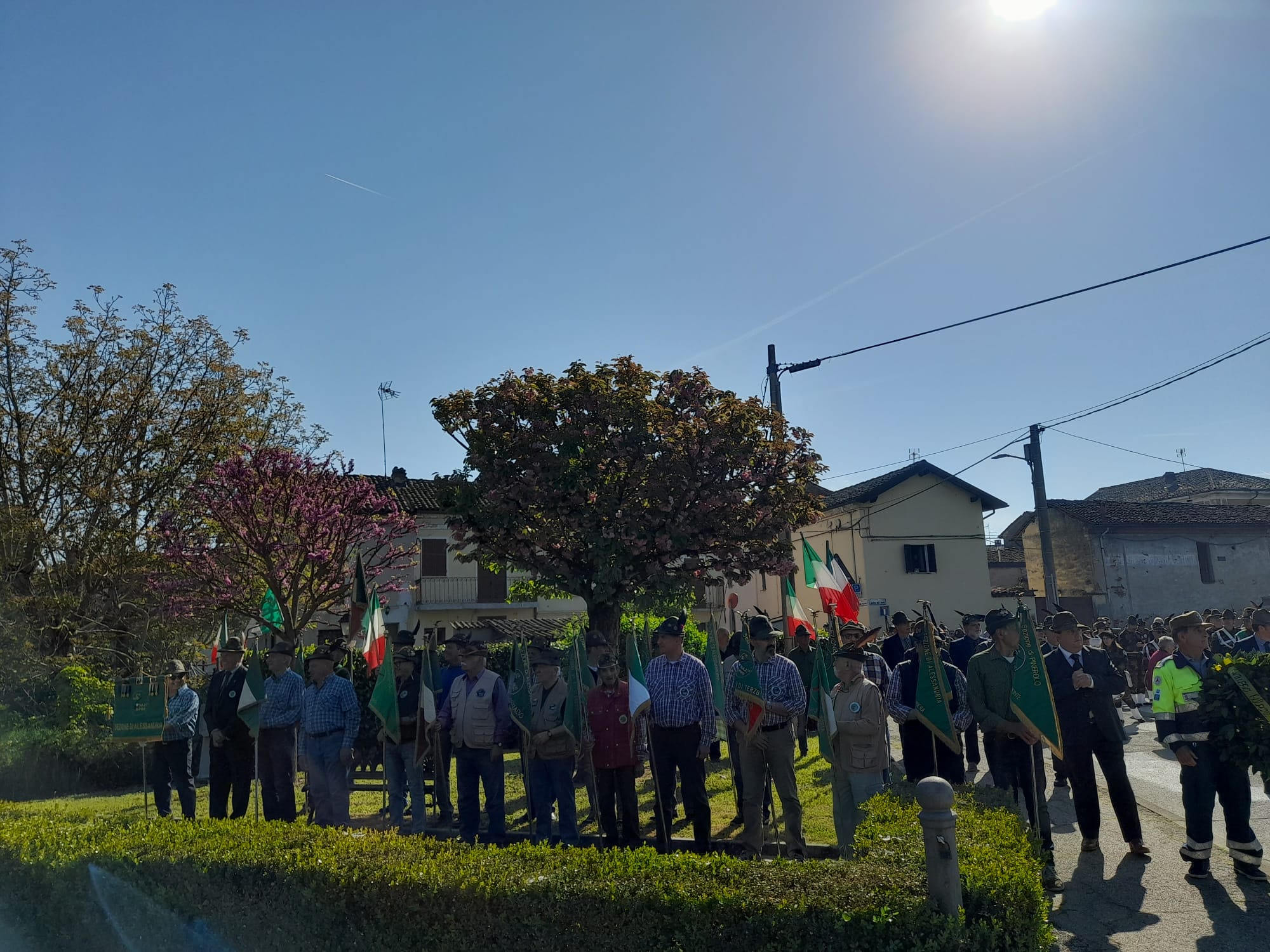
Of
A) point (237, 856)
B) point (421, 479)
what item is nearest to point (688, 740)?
point (237, 856)

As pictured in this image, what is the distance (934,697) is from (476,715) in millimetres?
4114

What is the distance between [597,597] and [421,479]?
90.8 ft

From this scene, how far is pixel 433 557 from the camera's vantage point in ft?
126

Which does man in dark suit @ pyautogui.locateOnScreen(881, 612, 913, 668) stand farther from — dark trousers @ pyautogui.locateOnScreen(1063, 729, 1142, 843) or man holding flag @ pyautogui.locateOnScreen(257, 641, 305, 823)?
man holding flag @ pyautogui.locateOnScreen(257, 641, 305, 823)

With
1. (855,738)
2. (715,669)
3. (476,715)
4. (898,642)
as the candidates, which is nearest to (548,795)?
(476,715)

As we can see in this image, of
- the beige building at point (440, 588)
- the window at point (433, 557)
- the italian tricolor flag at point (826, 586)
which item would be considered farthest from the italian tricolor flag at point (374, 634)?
the window at point (433, 557)

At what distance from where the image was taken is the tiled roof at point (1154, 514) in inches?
1567

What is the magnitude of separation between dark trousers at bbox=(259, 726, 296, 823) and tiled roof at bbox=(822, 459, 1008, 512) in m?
31.3

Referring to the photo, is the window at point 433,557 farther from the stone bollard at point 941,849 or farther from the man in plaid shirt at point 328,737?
the stone bollard at point 941,849

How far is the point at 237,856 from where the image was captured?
213 inches

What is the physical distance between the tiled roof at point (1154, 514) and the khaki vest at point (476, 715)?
37.2m

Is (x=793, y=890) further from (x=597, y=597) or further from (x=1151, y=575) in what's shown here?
(x=1151, y=575)

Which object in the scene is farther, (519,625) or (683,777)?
(519,625)

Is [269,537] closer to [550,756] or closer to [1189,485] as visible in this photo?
[550,756]
